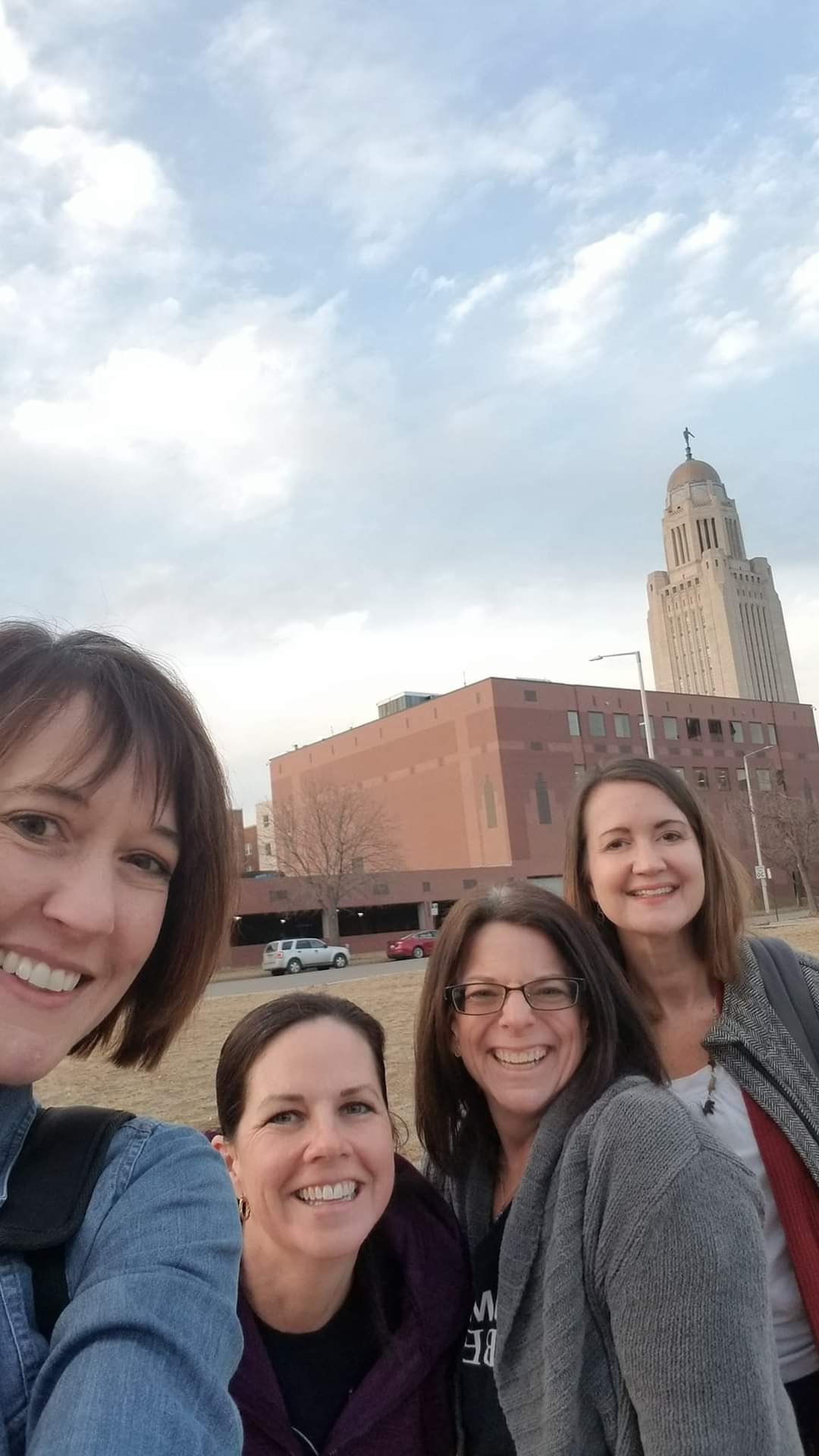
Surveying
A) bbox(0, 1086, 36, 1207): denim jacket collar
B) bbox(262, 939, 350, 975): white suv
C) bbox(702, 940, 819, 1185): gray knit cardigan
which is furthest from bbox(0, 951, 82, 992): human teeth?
bbox(262, 939, 350, 975): white suv

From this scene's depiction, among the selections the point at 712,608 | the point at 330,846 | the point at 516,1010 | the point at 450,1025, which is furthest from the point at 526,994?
the point at 712,608

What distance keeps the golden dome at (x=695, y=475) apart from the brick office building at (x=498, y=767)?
48347mm

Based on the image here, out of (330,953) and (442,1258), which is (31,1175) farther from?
(330,953)

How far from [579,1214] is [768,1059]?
37.9 inches

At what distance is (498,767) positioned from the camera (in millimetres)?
51562

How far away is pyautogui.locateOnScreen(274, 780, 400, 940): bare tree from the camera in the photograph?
43.4 m

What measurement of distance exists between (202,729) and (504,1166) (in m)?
1.67

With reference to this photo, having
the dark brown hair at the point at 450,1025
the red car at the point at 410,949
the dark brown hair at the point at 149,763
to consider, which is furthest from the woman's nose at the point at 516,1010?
the red car at the point at 410,949

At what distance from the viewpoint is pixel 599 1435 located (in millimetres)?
1852

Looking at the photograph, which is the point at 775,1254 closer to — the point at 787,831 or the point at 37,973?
the point at 37,973

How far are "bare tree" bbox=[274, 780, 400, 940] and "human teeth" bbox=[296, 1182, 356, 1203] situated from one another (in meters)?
41.0

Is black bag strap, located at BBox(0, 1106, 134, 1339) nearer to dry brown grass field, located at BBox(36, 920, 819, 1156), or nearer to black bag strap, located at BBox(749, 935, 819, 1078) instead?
black bag strap, located at BBox(749, 935, 819, 1078)

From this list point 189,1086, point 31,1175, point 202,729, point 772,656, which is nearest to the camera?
point 31,1175

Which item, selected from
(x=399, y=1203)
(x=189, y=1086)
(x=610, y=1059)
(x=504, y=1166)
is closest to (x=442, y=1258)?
(x=399, y=1203)
